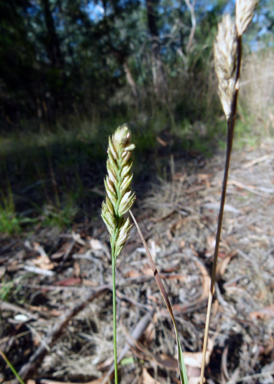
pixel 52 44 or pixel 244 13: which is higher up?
pixel 52 44

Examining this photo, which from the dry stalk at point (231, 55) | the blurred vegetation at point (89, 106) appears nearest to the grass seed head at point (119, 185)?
the dry stalk at point (231, 55)

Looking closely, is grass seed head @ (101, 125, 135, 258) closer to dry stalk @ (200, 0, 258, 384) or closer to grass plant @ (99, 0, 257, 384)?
grass plant @ (99, 0, 257, 384)

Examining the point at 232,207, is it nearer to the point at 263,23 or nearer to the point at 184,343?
the point at 184,343

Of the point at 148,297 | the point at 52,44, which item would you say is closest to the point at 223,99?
the point at 148,297

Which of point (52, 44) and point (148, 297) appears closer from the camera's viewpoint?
point (148, 297)

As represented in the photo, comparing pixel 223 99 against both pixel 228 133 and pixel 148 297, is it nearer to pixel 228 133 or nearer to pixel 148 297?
pixel 228 133

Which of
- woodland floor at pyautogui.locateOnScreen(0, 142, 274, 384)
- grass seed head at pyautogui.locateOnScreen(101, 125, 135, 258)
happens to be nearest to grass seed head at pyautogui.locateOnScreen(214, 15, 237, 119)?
grass seed head at pyautogui.locateOnScreen(101, 125, 135, 258)

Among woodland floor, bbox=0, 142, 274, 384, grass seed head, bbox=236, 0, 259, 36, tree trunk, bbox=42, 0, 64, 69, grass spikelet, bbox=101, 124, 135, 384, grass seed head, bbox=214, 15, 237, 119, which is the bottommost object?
woodland floor, bbox=0, 142, 274, 384
